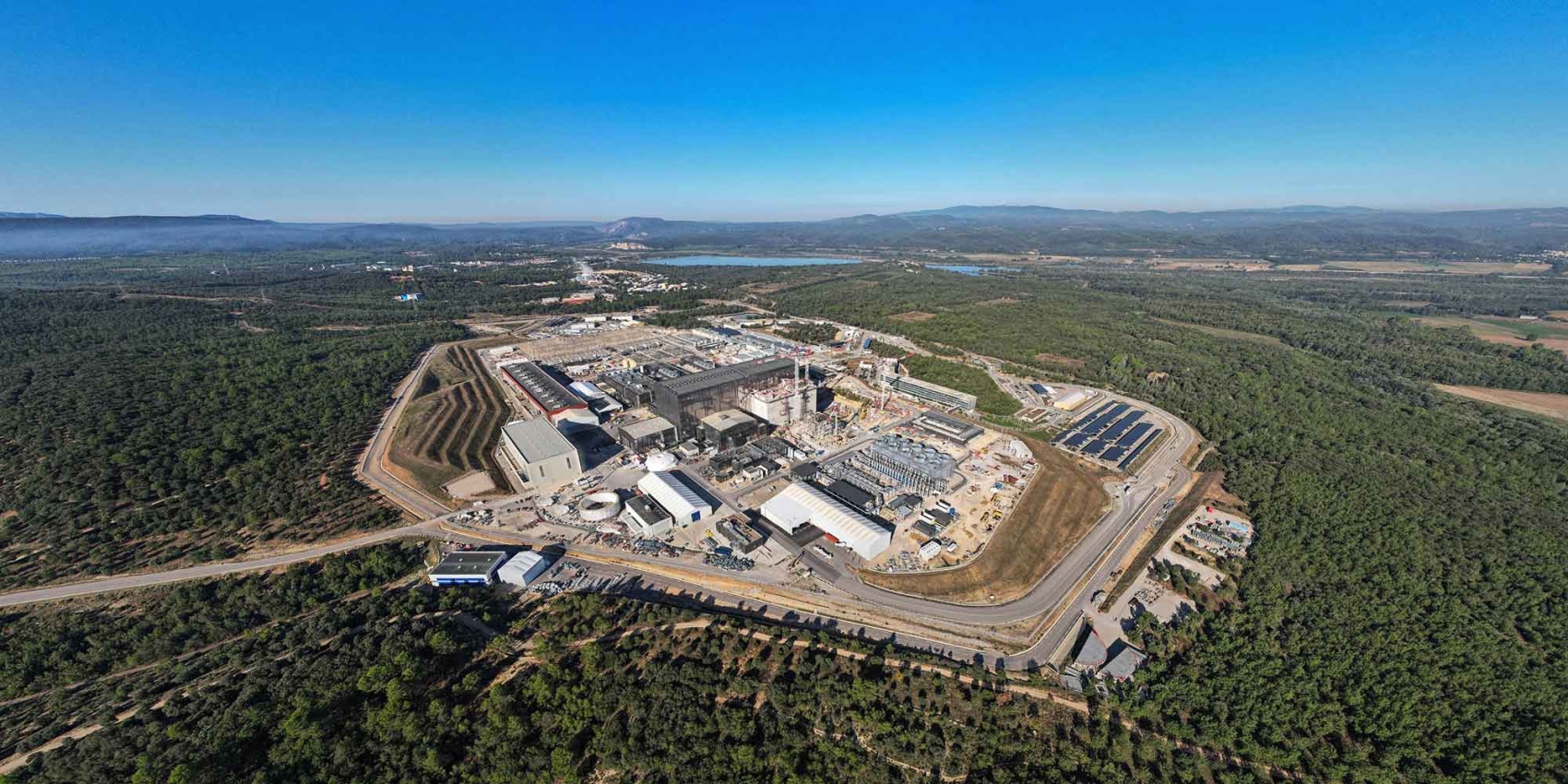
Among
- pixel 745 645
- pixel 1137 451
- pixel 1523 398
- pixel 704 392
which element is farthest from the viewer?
pixel 1523 398

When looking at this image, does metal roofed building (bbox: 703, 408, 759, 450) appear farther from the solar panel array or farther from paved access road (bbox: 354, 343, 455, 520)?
the solar panel array

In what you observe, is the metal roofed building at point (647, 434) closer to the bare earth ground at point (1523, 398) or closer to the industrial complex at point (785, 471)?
the industrial complex at point (785, 471)

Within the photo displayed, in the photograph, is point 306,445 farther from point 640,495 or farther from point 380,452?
point 640,495

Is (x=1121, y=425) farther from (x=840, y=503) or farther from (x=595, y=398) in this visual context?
(x=595, y=398)

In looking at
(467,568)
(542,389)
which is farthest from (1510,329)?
(467,568)

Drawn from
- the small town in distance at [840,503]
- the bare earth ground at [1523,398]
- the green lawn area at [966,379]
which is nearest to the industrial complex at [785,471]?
the small town in distance at [840,503]
